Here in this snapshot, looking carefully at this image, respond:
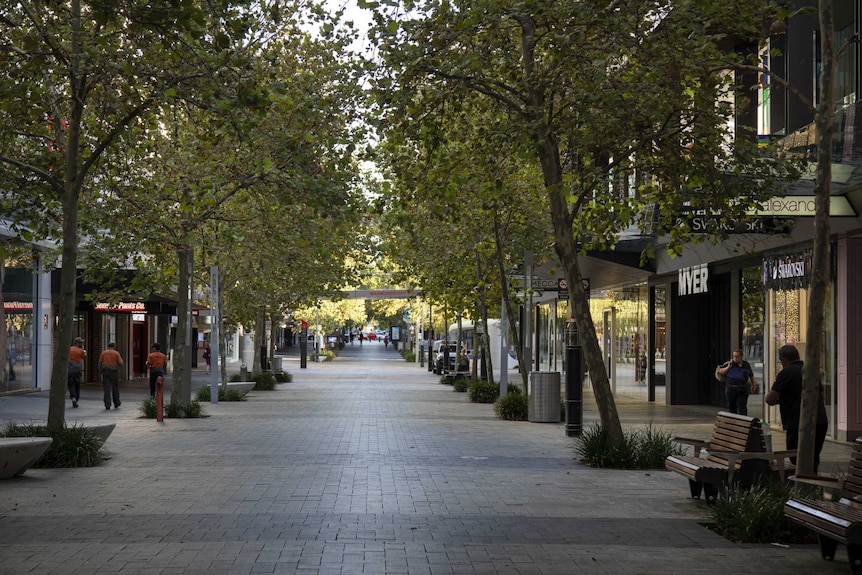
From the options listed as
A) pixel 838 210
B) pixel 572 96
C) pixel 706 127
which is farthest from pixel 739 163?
pixel 838 210

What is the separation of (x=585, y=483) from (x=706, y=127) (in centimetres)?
472

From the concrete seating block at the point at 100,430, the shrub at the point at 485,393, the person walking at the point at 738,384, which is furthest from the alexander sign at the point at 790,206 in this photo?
the shrub at the point at 485,393

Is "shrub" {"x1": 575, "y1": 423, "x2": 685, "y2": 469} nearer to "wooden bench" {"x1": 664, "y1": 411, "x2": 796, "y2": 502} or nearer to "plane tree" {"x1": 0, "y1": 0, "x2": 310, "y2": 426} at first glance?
"wooden bench" {"x1": 664, "y1": 411, "x2": 796, "y2": 502}

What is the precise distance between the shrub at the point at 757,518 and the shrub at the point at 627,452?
4300mm

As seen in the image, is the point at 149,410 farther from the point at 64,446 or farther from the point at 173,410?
the point at 64,446

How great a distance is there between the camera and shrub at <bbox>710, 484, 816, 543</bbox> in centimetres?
923

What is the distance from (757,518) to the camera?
927 centimetres

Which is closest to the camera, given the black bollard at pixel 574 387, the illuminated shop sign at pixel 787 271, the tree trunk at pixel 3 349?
the black bollard at pixel 574 387

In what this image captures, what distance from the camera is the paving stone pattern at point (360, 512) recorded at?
27.1 feet

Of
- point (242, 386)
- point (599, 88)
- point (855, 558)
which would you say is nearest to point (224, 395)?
point (242, 386)

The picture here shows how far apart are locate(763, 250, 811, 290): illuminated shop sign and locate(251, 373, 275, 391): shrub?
19.5 meters

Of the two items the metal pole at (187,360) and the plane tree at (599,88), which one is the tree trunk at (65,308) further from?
the metal pole at (187,360)

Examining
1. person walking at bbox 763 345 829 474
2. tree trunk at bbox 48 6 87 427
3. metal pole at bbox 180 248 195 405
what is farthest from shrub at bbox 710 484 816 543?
metal pole at bbox 180 248 195 405

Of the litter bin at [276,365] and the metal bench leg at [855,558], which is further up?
the metal bench leg at [855,558]
